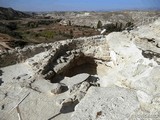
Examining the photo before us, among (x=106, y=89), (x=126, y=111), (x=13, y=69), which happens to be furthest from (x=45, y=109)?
(x=13, y=69)

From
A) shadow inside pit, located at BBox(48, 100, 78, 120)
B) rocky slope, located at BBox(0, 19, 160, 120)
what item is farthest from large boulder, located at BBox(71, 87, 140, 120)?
shadow inside pit, located at BBox(48, 100, 78, 120)

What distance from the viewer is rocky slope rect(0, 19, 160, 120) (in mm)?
8219

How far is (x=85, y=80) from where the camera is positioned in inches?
477

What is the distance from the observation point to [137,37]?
41.3ft

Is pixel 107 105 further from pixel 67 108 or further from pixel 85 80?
pixel 85 80

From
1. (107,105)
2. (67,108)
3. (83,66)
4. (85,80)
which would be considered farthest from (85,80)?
(83,66)

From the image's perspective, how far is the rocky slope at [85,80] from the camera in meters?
8.22

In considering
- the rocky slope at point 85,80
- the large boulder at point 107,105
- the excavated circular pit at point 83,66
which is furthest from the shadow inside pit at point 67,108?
the excavated circular pit at point 83,66

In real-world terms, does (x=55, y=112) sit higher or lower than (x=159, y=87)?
lower

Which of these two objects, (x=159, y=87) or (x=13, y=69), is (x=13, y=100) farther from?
(x=159, y=87)

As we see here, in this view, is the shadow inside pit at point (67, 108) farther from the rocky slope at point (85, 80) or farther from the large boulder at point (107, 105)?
the large boulder at point (107, 105)

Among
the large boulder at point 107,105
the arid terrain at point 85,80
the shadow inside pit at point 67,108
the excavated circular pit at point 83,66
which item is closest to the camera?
the large boulder at point 107,105

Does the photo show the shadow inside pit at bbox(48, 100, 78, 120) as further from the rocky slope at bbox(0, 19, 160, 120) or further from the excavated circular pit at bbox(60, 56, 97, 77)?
the excavated circular pit at bbox(60, 56, 97, 77)

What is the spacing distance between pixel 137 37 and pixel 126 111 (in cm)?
570
